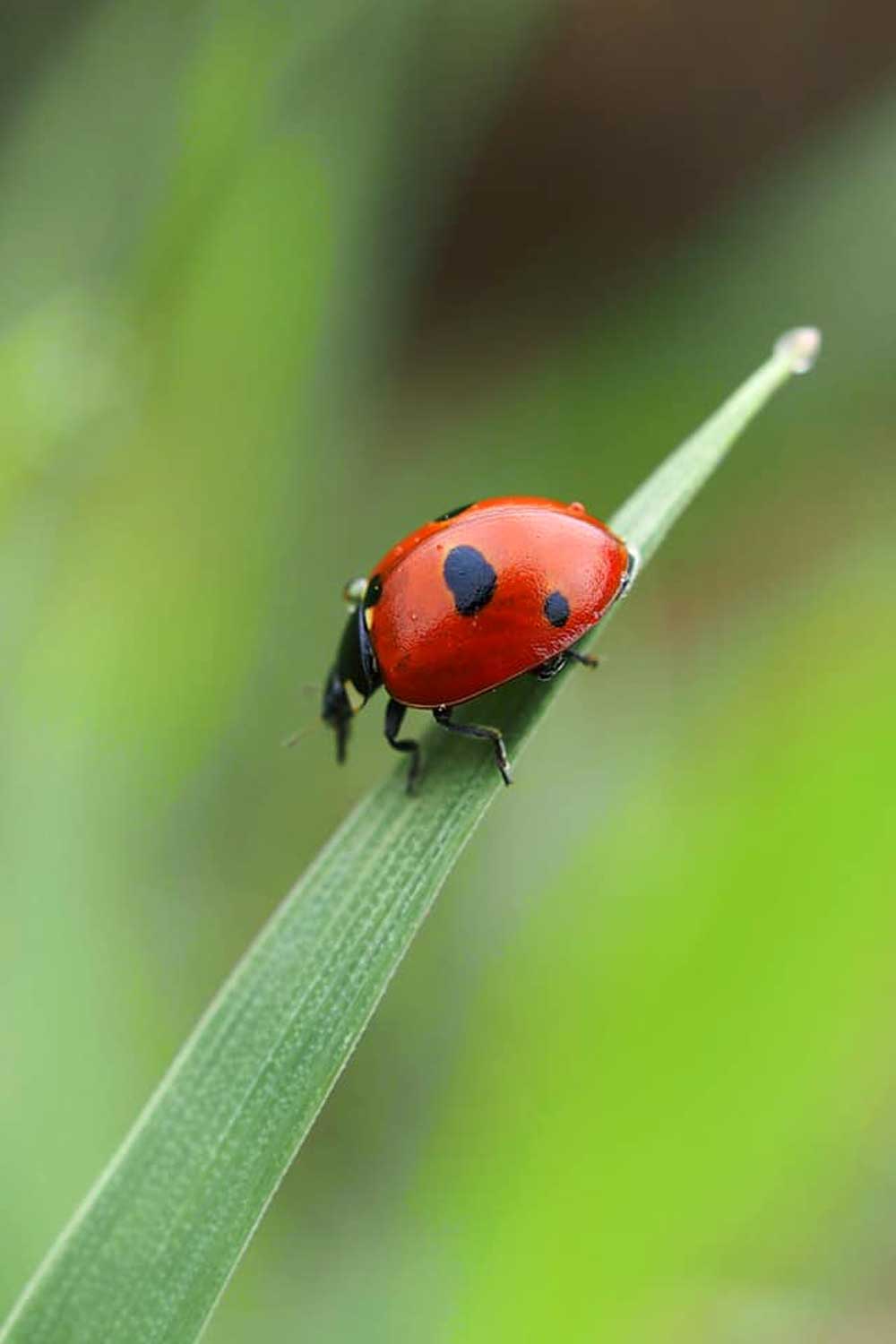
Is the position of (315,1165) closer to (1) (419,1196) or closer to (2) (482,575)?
(1) (419,1196)

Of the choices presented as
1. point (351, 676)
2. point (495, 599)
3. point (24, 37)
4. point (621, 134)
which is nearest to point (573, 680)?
point (351, 676)

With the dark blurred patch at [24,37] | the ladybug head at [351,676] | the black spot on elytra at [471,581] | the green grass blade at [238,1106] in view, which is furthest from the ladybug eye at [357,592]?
the dark blurred patch at [24,37]

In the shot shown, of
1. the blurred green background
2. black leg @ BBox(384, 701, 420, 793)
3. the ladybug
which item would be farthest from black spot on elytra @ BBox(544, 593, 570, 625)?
the blurred green background

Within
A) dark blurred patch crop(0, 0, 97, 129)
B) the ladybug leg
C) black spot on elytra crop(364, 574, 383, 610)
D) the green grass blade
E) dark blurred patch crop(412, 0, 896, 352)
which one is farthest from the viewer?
dark blurred patch crop(412, 0, 896, 352)

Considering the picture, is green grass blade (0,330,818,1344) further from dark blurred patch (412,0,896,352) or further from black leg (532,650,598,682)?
dark blurred patch (412,0,896,352)

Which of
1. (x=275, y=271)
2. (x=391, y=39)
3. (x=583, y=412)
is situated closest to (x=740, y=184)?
(x=583, y=412)

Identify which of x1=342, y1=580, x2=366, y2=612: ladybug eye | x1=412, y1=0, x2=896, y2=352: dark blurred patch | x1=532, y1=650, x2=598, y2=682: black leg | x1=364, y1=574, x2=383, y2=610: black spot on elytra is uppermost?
x1=412, y1=0, x2=896, y2=352: dark blurred patch
